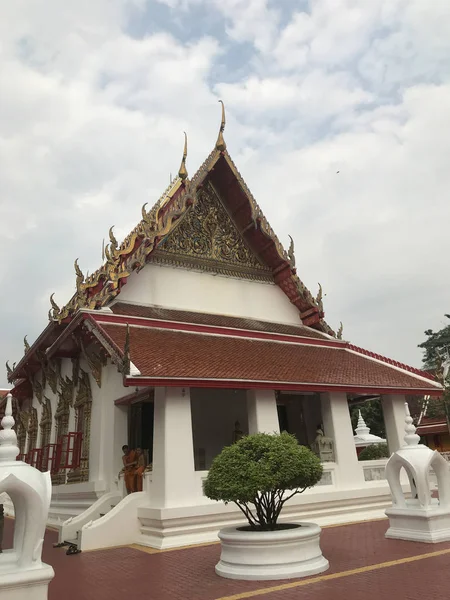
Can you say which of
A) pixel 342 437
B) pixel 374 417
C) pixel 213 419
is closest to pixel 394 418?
pixel 342 437

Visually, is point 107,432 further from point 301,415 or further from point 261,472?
point 301,415

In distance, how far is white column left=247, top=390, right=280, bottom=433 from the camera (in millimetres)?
7195

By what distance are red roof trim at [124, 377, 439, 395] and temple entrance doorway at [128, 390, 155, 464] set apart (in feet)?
6.47

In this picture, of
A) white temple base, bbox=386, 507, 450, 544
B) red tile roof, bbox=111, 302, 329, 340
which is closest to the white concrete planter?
white temple base, bbox=386, 507, 450, 544

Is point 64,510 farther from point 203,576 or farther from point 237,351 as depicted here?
point 203,576

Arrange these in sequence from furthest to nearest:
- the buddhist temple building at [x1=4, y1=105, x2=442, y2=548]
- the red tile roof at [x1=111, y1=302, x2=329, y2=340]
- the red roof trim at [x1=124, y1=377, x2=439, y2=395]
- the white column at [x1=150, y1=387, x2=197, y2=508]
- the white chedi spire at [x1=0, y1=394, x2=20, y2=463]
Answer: the red tile roof at [x1=111, y1=302, x2=329, y2=340] < the buddhist temple building at [x1=4, y1=105, x2=442, y2=548] < the white column at [x1=150, y1=387, x2=197, y2=508] < the red roof trim at [x1=124, y1=377, x2=439, y2=395] < the white chedi spire at [x1=0, y1=394, x2=20, y2=463]

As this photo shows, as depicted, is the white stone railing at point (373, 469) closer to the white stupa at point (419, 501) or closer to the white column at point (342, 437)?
the white column at point (342, 437)

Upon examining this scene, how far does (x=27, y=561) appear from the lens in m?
3.19

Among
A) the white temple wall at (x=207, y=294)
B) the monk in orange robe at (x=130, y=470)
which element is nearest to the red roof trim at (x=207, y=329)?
the white temple wall at (x=207, y=294)

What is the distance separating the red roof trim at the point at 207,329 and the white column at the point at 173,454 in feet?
5.52

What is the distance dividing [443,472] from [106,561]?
13.0 feet

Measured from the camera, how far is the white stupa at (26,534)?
310 centimetres

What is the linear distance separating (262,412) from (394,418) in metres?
2.81

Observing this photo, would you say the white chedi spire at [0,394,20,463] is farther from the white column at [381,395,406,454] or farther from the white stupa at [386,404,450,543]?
the white column at [381,395,406,454]
